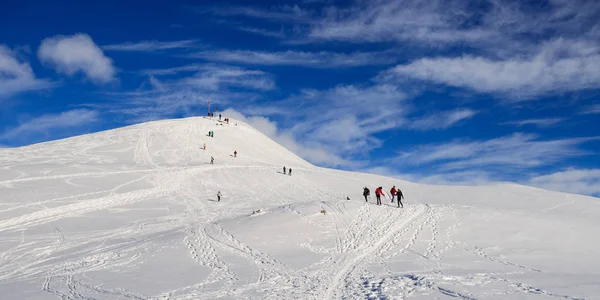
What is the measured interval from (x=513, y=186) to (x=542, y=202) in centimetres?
815

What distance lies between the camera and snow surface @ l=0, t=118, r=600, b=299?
14.0 metres

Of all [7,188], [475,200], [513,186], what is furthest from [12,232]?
[513,186]

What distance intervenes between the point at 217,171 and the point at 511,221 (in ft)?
112

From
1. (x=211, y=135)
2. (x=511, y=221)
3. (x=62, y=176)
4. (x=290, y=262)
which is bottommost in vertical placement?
(x=290, y=262)

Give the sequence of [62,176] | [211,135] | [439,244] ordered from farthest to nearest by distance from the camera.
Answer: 1. [211,135]
2. [62,176]
3. [439,244]

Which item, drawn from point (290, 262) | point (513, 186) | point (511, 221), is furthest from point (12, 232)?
point (513, 186)

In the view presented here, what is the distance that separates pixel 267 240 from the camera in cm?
2186

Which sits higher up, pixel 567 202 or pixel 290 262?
pixel 567 202

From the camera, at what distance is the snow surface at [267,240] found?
14.0 m

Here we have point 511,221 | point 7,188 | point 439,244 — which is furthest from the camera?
point 7,188

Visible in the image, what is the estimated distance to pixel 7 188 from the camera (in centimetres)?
3516

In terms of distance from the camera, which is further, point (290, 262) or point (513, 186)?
point (513, 186)

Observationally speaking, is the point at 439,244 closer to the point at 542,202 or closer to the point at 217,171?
the point at 542,202

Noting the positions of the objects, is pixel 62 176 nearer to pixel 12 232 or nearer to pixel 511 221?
pixel 12 232
